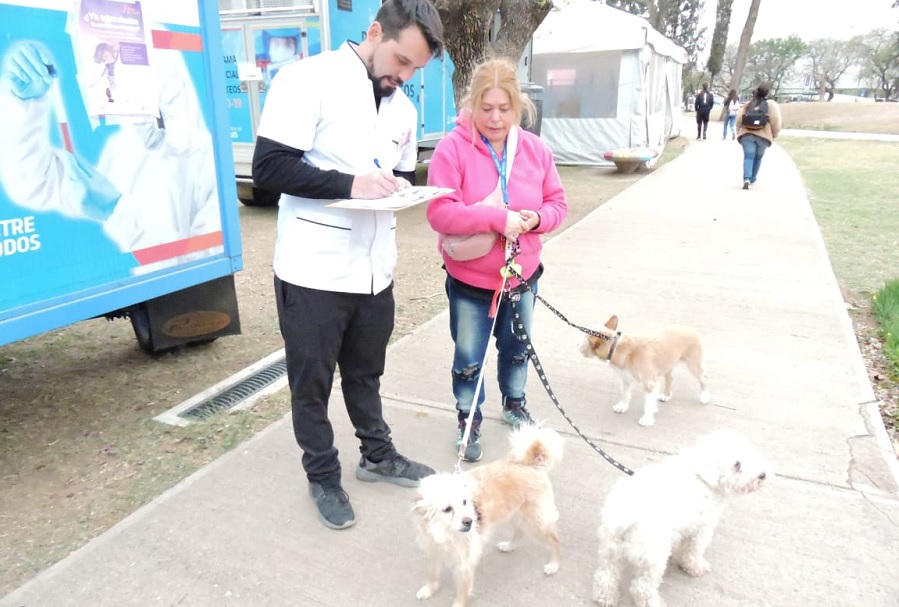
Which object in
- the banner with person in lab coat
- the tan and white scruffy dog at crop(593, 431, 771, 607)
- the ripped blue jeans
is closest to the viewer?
the tan and white scruffy dog at crop(593, 431, 771, 607)

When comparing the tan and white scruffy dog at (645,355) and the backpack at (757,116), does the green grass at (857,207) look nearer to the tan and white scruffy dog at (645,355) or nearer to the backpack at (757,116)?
the backpack at (757,116)

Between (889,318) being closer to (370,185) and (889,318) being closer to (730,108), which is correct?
(370,185)

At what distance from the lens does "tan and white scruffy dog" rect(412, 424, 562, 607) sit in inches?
80.0

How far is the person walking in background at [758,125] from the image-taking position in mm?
10781

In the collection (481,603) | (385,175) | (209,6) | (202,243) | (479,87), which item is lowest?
(481,603)

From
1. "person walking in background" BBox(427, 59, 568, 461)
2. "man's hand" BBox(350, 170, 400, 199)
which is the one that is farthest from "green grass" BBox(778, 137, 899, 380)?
"man's hand" BBox(350, 170, 400, 199)

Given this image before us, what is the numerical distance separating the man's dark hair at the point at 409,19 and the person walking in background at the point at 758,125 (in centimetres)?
1015

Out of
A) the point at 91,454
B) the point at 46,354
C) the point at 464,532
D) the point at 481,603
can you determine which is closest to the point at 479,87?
the point at 464,532

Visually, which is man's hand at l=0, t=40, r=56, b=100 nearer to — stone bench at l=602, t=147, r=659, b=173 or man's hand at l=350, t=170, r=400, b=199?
man's hand at l=350, t=170, r=400, b=199

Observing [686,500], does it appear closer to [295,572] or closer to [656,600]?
[656,600]

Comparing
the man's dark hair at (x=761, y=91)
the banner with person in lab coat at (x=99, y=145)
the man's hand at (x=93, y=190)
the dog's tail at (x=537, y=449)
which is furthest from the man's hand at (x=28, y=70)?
the man's dark hair at (x=761, y=91)

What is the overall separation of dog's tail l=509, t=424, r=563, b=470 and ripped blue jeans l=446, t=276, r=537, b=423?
0.60 metres

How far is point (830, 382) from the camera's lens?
4.05 meters

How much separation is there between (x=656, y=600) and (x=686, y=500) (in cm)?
38
